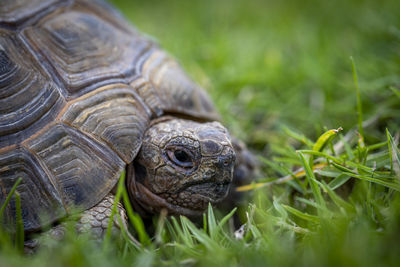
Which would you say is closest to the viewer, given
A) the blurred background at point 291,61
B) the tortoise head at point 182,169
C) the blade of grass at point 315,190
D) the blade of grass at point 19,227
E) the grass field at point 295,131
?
the grass field at point 295,131

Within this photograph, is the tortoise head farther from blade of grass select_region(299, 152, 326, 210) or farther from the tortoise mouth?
blade of grass select_region(299, 152, 326, 210)

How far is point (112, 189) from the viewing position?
1.91 metres

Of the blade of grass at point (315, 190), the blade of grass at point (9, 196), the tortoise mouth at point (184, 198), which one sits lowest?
the tortoise mouth at point (184, 198)

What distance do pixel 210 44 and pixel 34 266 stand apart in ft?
12.5

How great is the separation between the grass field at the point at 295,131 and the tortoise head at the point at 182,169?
0.42 feet

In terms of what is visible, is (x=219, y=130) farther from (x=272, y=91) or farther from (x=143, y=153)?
(x=272, y=91)

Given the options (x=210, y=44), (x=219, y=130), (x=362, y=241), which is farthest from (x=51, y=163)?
(x=210, y=44)

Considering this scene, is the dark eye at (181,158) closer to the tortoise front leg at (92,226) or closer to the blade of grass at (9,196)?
the tortoise front leg at (92,226)

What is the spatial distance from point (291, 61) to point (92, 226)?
3.09m

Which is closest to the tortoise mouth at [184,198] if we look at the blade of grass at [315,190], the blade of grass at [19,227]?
the blade of grass at [315,190]

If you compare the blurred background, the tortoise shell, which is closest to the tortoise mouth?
the tortoise shell

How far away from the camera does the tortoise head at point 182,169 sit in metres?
1.91

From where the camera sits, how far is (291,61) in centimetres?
411

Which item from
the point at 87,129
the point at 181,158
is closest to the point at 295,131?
the point at 181,158
